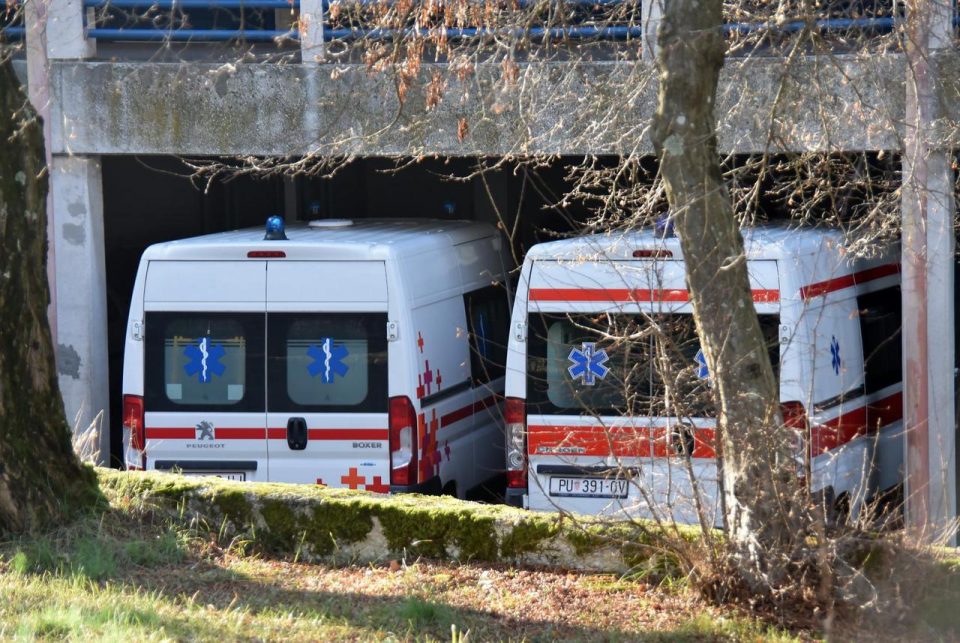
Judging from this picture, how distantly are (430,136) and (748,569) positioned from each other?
17.0 ft

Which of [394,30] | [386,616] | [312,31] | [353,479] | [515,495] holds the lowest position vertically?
[515,495]

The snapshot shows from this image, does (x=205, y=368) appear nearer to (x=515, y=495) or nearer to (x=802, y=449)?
(x=515, y=495)

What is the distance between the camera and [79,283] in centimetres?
1015

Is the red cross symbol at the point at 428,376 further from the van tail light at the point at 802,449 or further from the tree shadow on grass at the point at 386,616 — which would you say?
the van tail light at the point at 802,449

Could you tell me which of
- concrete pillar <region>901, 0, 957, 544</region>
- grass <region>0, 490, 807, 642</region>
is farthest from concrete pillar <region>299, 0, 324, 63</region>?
concrete pillar <region>901, 0, 957, 544</region>

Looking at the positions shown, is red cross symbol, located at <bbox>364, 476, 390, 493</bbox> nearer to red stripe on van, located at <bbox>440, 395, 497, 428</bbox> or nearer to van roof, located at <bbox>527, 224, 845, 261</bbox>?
red stripe on van, located at <bbox>440, 395, 497, 428</bbox>

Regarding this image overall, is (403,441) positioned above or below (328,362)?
below

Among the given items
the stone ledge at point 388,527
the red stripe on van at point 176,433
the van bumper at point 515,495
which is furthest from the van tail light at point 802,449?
the red stripe on van at point 176,433

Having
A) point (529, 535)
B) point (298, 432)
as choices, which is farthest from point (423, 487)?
point (529, 535)

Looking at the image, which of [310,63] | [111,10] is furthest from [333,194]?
[310,63]

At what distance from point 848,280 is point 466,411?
2785 mm

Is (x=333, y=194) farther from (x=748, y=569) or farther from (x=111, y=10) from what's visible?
(x=748, y=569)

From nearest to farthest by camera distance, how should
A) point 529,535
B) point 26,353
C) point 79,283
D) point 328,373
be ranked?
point 529,535 < point 26,353 < point 328,373 < point 79,283

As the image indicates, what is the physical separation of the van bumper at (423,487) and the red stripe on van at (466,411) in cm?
38
